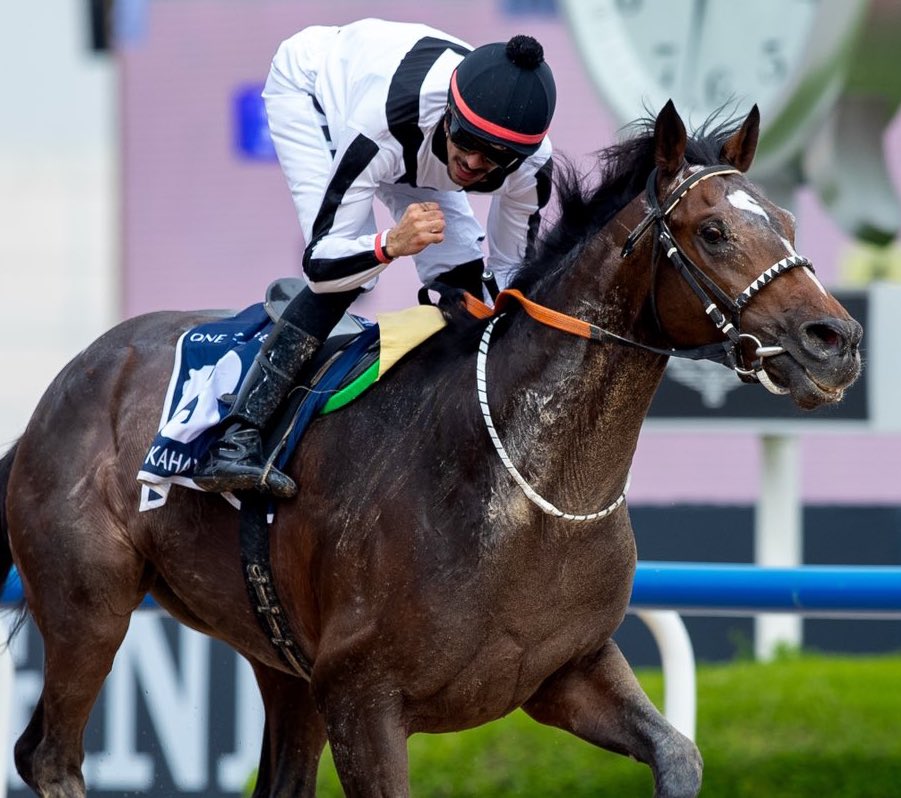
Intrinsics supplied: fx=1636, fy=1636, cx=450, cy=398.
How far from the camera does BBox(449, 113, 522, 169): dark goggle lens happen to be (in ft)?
11.5

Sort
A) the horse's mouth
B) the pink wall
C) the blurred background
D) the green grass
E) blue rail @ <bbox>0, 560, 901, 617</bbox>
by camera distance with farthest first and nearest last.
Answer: the pink wall < the blurred background < the green grass < blue rail @ <bbox>0, 560, 901, 617</bbox> < the horse's mouth

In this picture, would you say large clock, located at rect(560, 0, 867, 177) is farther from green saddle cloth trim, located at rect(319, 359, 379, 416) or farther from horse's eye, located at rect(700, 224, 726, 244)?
horse's eye, located at rect(700, 224, 726, 244)

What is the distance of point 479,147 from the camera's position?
3533 millimetres

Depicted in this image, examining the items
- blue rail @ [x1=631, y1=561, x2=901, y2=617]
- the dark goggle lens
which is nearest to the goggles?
the dark goggle lens

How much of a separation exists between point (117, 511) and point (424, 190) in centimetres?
114

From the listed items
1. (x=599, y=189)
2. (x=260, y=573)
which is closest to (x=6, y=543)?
(x=260, y=573)

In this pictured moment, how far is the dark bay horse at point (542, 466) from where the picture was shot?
323cm

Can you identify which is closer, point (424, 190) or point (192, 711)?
point (424, 190)

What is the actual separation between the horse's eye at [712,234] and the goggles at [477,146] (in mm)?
504

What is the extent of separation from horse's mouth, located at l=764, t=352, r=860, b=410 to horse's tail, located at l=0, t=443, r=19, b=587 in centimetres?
235

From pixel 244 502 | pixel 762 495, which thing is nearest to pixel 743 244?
pixel 244 502

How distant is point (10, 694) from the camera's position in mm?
4723

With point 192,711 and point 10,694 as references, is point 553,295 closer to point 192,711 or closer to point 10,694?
point 10,694

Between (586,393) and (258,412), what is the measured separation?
2.71ft
